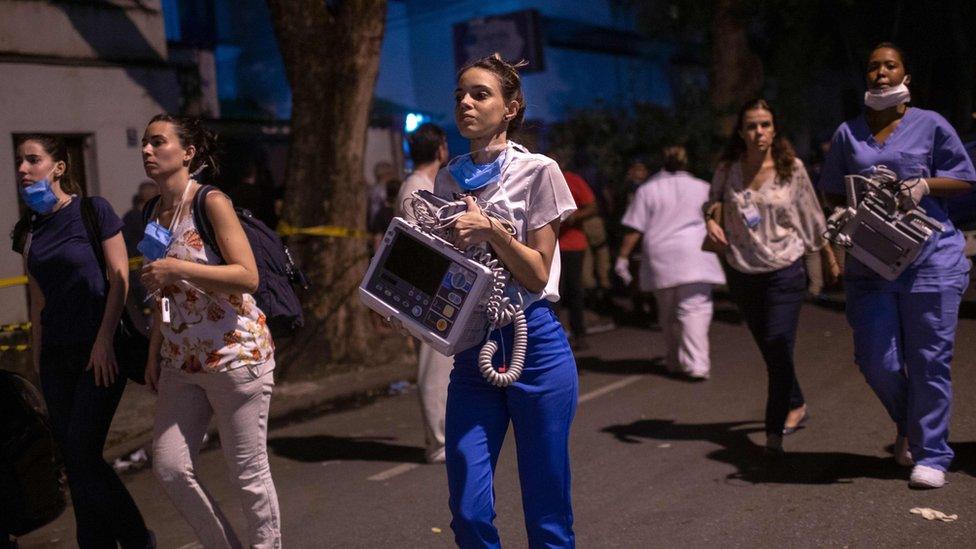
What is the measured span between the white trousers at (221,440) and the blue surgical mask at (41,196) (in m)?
0.93

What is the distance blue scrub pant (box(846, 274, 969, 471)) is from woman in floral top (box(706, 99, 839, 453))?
0.74 m

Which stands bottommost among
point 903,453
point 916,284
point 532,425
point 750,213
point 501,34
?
point 903,453

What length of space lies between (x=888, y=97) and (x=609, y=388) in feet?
13.0

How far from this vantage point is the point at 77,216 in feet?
16.0


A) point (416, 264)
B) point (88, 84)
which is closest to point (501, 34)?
point (88, 84)

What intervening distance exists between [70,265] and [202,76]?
42.8ft

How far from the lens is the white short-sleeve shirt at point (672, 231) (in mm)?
9516

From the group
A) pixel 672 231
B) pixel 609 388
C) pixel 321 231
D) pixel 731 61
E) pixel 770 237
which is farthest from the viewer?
pixel 731 61

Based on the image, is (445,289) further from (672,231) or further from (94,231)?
(672,231)

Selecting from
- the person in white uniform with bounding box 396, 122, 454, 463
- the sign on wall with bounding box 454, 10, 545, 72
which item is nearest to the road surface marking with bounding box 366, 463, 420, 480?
the person in white uniform with bounding box 396, 122, 454, 463

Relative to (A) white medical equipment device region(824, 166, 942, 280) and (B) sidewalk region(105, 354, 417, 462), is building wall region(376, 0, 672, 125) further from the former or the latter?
(A) white medical equipment device region(824, 166, 942, 280)

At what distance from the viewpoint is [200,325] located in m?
4.43

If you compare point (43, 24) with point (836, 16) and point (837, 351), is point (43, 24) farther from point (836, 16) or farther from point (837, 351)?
point (836, 16)

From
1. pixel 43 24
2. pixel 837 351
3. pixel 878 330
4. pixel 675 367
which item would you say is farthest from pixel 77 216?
pixel 43 24
